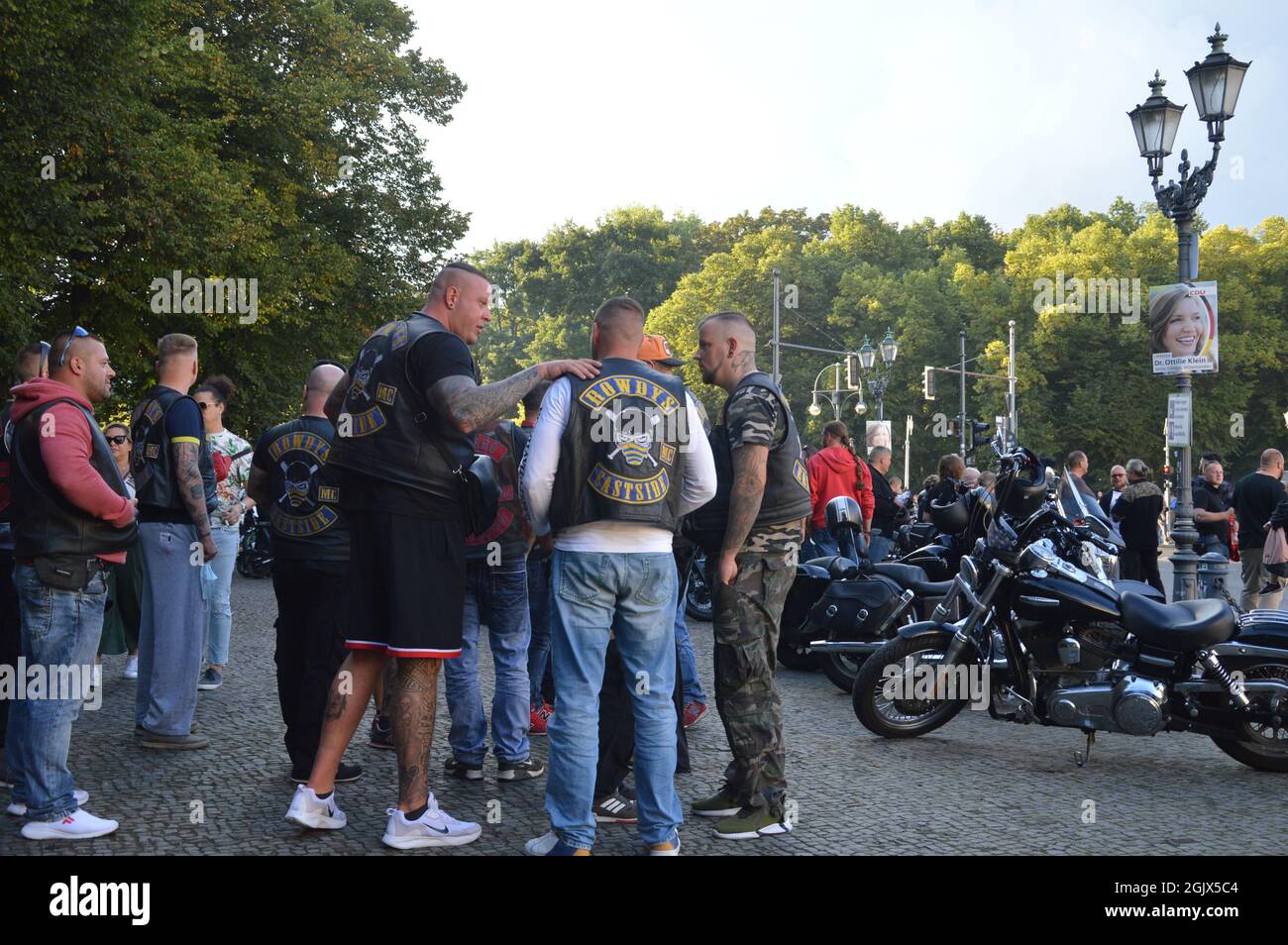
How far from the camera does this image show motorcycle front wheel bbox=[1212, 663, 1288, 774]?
6.22 metres

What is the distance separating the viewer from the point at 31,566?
4723 mm

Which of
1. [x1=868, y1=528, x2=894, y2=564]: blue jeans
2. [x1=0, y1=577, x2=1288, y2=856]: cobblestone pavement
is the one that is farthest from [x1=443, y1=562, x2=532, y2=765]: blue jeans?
[x1=868, y1=528, x2=894, y2=564]: blue jeans

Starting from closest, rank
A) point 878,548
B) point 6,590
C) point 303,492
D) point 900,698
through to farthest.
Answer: point 6,590 < point 303,492 < point 900,698 < point 878,548

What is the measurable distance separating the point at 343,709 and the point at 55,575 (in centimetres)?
122

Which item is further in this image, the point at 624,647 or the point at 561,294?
the point at 561,294

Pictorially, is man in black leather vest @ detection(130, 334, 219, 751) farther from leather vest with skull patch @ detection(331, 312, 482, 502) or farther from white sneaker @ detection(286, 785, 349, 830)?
leather vest with skull patch @ detection(331, 312, 482, 502)

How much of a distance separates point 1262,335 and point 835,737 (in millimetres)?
45468

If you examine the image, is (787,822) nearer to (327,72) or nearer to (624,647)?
(624,647)

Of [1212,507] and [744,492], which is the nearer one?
[744,492]

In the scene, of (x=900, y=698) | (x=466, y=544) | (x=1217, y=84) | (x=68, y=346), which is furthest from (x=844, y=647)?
(x=1217, y=84)

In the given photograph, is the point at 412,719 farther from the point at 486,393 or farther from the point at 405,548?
the point at 486,393

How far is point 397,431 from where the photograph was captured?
454 cm

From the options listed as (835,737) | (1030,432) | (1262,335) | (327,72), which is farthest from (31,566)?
(1262,335)

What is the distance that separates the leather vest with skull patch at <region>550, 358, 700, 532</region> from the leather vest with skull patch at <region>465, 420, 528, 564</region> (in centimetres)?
139
